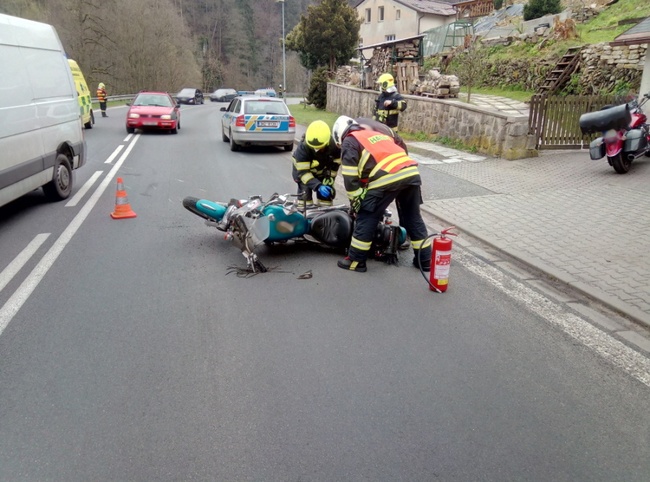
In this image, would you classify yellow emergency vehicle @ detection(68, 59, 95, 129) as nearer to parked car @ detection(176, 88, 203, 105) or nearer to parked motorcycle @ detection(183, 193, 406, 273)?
parked motorcycle @ detection(183, 193, 406, 273)

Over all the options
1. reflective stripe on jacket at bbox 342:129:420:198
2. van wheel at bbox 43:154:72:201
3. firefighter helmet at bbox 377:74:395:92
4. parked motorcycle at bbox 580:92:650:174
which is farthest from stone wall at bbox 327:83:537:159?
van wheel at bbox 43:154:72:201

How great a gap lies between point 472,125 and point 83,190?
8.95 metres

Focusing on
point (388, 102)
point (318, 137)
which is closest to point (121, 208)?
point (318, 137)

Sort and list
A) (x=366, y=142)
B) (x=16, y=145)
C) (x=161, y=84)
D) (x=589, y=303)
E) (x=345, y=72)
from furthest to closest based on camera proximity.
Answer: (x=161, y=84) → (x=345, y=72) → (x=16, y=145) → (x=366, y=142) → (x=589, y=303)

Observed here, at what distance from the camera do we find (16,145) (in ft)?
23.1

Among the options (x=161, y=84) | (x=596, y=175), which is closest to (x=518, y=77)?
(x=596, y=175)

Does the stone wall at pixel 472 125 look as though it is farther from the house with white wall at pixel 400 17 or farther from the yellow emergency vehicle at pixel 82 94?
the house with white wall at pixel 400 17

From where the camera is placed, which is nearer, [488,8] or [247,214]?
[247,214]

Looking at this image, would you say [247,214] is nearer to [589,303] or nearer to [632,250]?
[589,303]

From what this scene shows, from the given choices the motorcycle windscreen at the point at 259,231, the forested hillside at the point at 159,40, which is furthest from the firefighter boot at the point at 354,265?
the forested hillside at the point at 159,40

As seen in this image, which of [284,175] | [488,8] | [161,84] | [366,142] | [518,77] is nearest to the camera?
[366,142]

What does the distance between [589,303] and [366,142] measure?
2602mm

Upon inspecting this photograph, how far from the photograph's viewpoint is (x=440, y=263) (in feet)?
16.8

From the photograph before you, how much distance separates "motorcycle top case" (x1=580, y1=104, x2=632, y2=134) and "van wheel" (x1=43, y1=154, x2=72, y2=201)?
29.6 ft
